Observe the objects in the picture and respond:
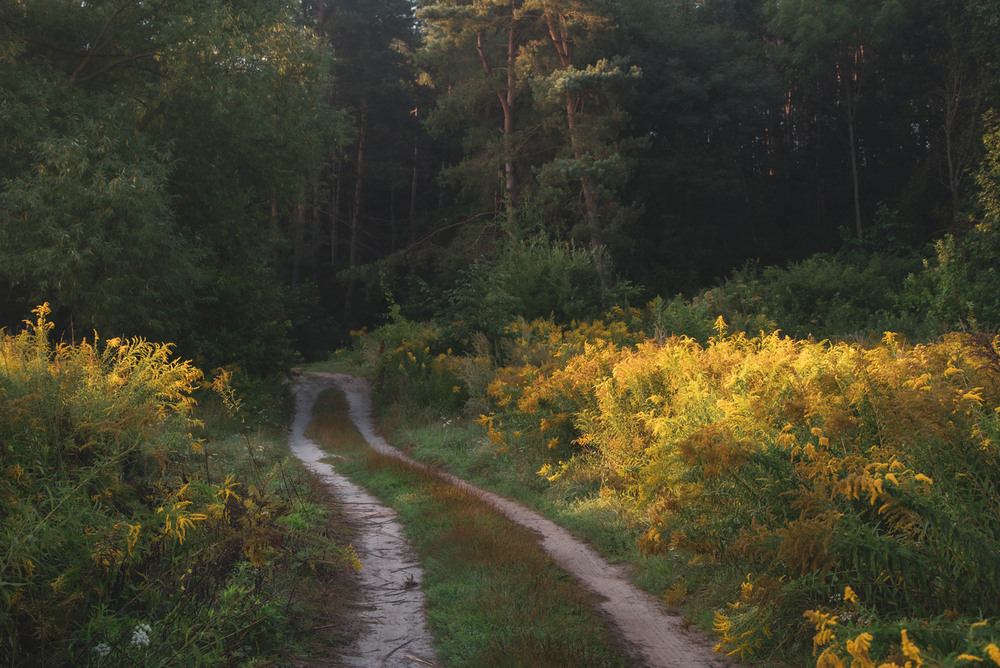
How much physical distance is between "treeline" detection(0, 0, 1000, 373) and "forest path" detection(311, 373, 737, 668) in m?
9.70

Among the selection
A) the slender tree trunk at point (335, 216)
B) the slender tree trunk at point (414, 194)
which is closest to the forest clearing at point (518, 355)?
the slender tree trunk at point (335, 216)

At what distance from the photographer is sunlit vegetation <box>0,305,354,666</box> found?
362cm

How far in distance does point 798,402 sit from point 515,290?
15492 millimetres

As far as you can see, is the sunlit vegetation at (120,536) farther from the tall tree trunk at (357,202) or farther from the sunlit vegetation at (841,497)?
the tall tree trunk at (357,202)

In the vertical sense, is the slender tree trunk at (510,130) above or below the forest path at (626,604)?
above

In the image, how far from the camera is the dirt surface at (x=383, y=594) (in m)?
4.68

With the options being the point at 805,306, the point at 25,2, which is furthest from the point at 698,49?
the point at 25,2

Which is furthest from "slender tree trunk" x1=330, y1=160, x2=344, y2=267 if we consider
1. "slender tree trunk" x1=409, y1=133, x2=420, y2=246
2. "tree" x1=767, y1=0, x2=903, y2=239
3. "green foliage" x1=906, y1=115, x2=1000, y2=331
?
"green foliage" x1=906, y1=115, x2=1000, y2=331

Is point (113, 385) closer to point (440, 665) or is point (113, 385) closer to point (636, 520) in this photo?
point (440, 665)

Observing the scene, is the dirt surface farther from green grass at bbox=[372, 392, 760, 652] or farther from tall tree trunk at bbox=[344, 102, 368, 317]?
tall tree trunk at bbox=[344, 102, 368, 317]

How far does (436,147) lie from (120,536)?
Result: 44.9 meters

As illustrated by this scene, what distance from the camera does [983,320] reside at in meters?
17.6

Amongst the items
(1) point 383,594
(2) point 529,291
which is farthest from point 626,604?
(2) point 529,291

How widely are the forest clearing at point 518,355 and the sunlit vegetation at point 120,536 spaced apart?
0.10ft
